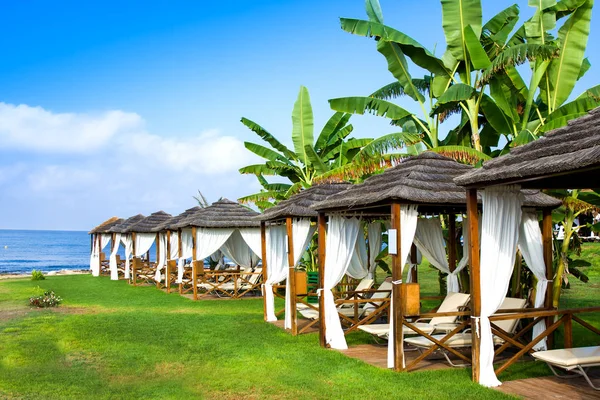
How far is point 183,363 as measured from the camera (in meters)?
8.01

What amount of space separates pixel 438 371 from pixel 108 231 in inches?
912

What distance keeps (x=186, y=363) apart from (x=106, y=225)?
2445 centimetres

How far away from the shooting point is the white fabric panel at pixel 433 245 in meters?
9.46

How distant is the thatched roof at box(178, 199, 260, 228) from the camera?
16812mm

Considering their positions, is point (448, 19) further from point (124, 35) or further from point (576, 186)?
point (124, 35)

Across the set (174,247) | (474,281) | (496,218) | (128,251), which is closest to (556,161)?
(496,218)

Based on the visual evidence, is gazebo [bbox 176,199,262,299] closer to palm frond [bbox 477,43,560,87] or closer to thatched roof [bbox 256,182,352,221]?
thatched roof [bbox 256,182,352,221]

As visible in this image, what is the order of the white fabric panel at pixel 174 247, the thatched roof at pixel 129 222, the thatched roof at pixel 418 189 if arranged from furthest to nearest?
the thatched roof at pixel 129 222, the white fabric panel at pixel 174 247, the thatched roof at pixel 418 189

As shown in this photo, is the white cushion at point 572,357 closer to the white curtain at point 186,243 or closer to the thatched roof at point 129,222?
the white curtain at point 186,243

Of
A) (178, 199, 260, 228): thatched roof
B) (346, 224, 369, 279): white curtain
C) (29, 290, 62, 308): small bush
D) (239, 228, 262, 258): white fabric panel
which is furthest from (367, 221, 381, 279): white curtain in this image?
(29, 290, 62, 308): small bush

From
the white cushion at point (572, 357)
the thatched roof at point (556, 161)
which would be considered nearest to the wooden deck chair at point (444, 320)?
the white cushion at point (572, 357)

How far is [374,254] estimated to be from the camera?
38.1ft

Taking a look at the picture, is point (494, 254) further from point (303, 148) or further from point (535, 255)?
point (303, 148)

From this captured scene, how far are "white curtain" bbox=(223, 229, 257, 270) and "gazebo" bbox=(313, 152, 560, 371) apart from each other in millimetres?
9007
